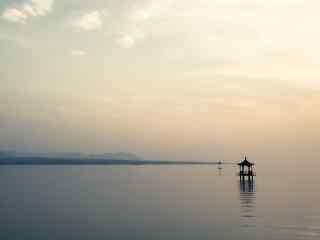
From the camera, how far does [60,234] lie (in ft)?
109

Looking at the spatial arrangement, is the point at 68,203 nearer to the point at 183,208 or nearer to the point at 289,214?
the point at 183,208

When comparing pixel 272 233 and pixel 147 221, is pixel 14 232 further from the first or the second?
pixel 272 233

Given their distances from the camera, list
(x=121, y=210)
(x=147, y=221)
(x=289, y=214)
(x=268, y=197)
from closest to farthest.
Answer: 1. (x=147, y=221)
2. (x=289, y=214)
3. (x=121, y=210)
4. (x=268, y=197)

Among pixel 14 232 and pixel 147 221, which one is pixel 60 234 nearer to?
pixel 14 232

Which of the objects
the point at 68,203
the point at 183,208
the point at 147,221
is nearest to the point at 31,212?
the point at 68,203

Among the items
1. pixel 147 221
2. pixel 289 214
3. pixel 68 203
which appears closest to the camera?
pixel 147 221

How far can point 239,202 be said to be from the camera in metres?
56.7

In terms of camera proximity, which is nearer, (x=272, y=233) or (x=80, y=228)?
(x=272, y=233)

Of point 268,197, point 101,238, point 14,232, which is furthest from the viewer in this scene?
point 268,197

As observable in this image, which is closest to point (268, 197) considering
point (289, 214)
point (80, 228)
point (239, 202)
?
point (239, 202)

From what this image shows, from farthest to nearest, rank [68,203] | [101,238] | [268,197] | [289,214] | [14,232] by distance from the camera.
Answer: [268,197]
[68,203]
[289,214]
[14,232]
[101,238]

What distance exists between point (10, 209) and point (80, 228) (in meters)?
16.5

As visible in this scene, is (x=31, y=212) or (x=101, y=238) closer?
(x=101, y=238)

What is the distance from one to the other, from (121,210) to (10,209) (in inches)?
546
